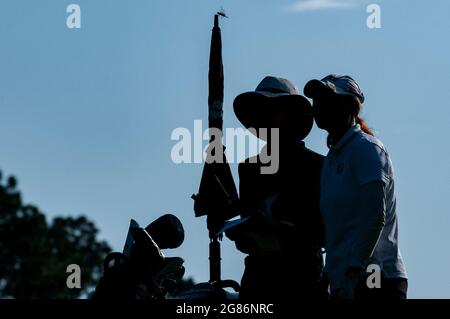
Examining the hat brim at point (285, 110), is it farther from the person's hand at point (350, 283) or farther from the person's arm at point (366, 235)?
the person's hand at point (350, 283)

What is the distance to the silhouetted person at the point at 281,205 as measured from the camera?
40.6 ft

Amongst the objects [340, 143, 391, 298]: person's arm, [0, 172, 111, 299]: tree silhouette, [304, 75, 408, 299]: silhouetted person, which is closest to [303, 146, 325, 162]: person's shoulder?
[304, 75, 408, 299]: silhouetted person

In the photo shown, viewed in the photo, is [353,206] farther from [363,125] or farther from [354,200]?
[363,125]

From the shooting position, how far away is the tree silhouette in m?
81.4

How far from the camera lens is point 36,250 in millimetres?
87375

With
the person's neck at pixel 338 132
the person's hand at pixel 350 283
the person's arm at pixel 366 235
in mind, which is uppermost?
the person's neck at pixel 338 132

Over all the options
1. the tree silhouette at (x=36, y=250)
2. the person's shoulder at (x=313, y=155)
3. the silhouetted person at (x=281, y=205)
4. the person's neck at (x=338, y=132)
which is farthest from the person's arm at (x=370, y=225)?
the tree silhouette at (x=36, y=250)

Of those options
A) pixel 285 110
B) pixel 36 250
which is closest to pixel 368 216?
pixel 285 110

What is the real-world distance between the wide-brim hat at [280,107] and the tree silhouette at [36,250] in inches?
2592

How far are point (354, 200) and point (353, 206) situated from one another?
0.14ft

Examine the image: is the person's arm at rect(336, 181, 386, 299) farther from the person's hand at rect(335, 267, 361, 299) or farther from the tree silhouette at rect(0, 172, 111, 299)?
the tree silhouette at rect(0, 172, 111, 299)
